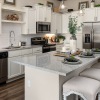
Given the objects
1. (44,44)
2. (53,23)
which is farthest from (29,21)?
(53,23)

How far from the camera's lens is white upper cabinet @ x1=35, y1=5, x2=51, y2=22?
5516 millimetres

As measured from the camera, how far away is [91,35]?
237 inches

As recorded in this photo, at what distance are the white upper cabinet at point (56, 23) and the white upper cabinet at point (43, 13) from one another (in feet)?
1.30

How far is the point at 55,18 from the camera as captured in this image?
6.50m

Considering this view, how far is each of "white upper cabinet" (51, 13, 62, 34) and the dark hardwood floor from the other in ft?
9.91

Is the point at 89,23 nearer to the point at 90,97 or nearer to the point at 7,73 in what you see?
the point at 7,73

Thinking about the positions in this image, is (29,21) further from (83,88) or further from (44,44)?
(83,88)

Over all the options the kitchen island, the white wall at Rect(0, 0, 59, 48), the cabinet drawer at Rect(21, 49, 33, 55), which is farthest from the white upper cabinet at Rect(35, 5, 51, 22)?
the kitchen island

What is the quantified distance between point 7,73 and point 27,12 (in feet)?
7.30

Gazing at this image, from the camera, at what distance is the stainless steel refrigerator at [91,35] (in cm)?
590

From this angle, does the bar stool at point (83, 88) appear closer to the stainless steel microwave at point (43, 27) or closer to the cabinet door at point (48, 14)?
the stainless steel microwave at point (43, 27)

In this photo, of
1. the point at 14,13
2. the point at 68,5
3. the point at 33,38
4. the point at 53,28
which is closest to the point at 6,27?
the point at 14,13

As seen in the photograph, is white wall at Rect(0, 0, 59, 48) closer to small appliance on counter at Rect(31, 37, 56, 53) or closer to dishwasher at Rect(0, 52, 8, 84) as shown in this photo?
small appliance on counter at Rect(31, 37, 56, 53)

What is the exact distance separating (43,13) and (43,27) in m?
0.54
